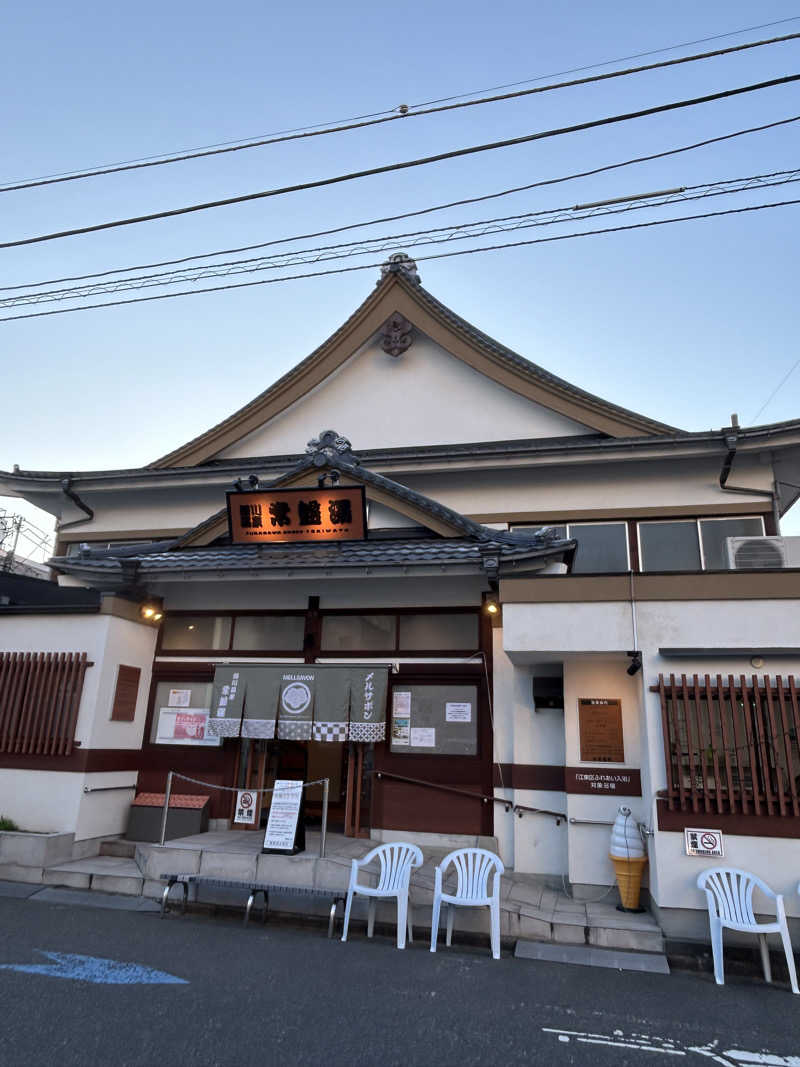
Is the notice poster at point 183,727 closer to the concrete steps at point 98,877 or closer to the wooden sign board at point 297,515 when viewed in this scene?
the concrete steps at point 98,877

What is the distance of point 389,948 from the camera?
658cm

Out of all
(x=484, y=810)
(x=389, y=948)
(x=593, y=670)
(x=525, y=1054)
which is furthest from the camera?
(x=484, y=810)

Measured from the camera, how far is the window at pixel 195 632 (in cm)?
1095

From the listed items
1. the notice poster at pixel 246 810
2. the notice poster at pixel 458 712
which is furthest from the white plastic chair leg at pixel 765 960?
the notice poster at pixel 246 810

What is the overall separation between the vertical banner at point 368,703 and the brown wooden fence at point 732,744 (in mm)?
3748

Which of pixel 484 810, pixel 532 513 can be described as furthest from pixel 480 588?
pixel 484 810

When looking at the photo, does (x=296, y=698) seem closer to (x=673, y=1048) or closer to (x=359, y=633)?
(x=359, y=633)

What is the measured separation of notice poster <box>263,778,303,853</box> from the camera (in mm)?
8094

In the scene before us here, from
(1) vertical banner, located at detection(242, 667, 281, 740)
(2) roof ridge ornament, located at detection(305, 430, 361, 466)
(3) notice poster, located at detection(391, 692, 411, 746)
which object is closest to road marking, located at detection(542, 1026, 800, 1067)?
(3) notice poster, located at detection(391, 692, 411, 746)

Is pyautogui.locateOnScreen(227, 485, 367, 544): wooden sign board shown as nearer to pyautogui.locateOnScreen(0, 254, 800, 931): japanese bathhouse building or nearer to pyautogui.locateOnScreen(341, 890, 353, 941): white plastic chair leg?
pyautogui.locateOnScreen(0, 254, 800, 931): japanese bathhouse building

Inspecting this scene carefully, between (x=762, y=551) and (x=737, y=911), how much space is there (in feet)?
14.6

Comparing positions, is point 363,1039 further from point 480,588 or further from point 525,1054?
point 480,588

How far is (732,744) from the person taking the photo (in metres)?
6.98

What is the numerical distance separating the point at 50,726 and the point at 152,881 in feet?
9.31
